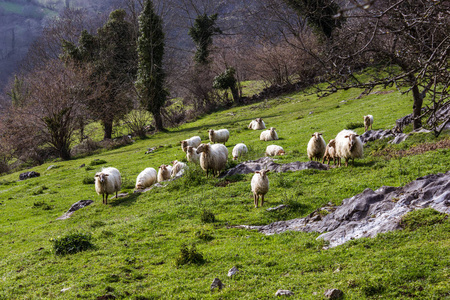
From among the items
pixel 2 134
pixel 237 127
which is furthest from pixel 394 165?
pixel 2 134

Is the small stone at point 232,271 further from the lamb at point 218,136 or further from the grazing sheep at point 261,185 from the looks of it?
the lamb at point 218,136

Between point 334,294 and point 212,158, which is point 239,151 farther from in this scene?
point 334,294

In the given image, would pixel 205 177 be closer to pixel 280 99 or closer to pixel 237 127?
pixel 237 127

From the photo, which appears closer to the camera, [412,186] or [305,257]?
[305,257]

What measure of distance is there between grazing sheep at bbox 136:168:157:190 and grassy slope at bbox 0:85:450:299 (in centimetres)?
109

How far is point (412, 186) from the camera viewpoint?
1015 cm

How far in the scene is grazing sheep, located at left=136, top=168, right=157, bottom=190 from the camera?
67.1ft

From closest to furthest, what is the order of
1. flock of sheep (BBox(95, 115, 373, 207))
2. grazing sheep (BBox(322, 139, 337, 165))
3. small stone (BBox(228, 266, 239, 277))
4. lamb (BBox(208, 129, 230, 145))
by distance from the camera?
small stone (BBox(228, 266, 239, 277)) → flock of sheep (BBox(95, 115, 373, 207)) → grazing sheep (BBox(322, 139, 337, 165)) → lamb (BBox(208, 129, 230, 145))

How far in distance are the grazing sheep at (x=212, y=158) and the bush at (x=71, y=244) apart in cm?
781

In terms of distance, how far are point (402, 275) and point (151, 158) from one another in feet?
82.2

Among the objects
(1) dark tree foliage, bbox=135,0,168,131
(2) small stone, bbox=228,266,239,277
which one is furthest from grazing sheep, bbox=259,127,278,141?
(1) dark tree foliage, bbox=135,0,168,131

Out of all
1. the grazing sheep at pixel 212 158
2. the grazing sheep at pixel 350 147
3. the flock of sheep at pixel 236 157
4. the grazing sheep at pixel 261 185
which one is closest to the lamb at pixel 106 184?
the flock of sheep at pixel 236 157

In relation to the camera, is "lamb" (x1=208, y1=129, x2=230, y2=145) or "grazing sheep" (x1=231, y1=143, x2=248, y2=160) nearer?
"grazing sheep" (x1=231, y1=143, x2=248, y2=160)

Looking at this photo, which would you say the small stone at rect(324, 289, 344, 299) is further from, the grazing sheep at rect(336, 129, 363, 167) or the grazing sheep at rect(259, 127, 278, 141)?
the grazing sheep at rect(259, 127, 278, 141)
